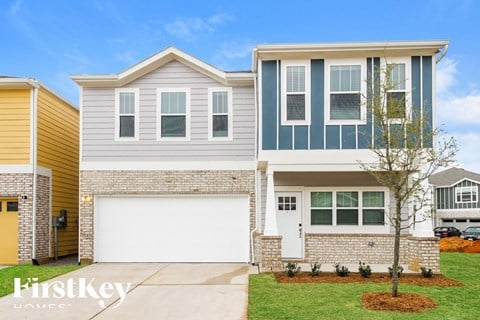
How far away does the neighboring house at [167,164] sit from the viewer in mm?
15039

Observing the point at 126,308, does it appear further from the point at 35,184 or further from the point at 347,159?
the point at 35,184

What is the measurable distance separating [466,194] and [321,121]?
114 ft

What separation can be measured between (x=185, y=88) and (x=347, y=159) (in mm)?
5629

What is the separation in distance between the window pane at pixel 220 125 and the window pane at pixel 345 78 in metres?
3.66

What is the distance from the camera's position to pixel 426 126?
41.1ft

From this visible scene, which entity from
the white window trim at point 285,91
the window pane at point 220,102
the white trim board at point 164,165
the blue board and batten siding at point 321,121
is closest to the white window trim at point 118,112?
the white trim board at point 164,165

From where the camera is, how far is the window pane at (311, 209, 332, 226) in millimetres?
14673

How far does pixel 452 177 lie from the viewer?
1778 inches

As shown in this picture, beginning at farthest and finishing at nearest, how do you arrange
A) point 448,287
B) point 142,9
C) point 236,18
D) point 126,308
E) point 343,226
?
point 236,18
point 142,9
point 343,226
point 448,287
point 126,308

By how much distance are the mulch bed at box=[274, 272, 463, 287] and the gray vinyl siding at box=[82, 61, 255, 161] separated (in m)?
4.55

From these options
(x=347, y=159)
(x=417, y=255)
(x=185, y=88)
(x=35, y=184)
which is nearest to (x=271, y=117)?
(x=347, y=159)

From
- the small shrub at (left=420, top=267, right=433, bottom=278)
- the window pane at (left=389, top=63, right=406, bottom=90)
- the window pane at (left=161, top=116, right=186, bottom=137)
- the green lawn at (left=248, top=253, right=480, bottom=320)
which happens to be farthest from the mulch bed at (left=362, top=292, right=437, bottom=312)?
the window pane at (left=161, top=116, right=186, bottom=137)

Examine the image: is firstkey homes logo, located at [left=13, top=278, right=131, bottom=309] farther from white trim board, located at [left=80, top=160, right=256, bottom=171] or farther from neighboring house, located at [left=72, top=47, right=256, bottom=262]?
white trim board, located at [left=80, top=160, right=256, bottom=171]

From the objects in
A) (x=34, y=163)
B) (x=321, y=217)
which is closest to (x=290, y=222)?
(x=321, y=217)
